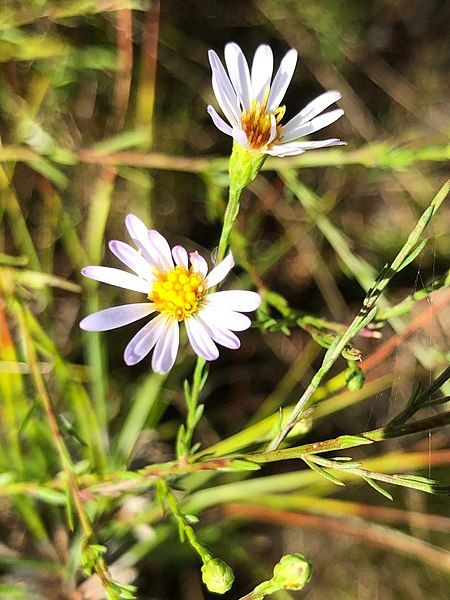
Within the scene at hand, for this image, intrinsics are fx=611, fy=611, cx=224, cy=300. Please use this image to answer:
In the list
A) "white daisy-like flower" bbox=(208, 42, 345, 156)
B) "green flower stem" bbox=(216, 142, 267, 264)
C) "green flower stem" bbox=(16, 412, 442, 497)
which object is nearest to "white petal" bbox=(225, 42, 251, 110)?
"white daisy-like flower" bbox=(208, 42, 345, 156)

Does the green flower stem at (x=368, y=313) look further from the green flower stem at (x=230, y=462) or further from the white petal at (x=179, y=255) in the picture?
the white petal at (x=179, y=255)

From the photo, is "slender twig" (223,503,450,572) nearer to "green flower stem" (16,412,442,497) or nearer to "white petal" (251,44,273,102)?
"green flower stem" (16,412,442,497)

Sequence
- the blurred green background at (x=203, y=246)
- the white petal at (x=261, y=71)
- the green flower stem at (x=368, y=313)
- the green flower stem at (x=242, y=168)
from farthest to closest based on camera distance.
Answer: the blurred green background at (x=203, y=246), the white petal at (x=261, y=71), the green flower stem at (x=242, y=168), the green flower stem at (x=368, y=313)

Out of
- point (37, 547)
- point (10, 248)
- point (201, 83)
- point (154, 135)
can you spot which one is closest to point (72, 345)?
point (10, 248)

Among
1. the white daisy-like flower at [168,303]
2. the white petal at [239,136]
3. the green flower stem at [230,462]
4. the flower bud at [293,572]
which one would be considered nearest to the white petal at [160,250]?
the white daisy-like flower at [168,303]

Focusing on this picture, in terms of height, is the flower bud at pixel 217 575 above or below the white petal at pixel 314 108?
below

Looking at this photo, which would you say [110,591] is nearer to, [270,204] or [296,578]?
[296,578]

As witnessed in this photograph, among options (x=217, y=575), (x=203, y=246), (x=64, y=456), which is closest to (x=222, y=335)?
(x=217, y=575)
